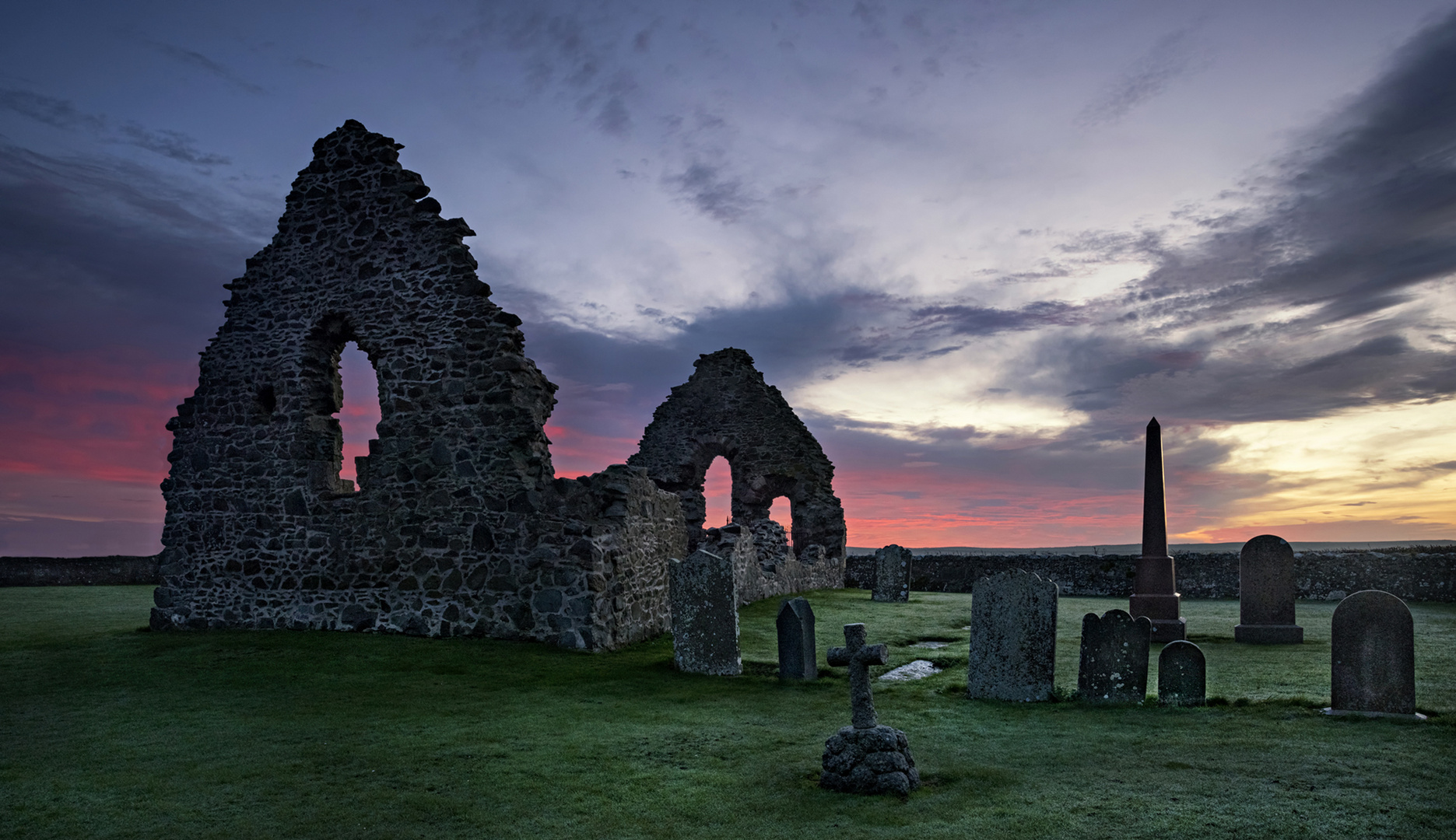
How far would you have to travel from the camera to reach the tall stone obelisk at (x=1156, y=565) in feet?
41.9

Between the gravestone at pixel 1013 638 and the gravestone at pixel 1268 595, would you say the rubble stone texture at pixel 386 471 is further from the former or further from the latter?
the gravestone at pixel 1268 595

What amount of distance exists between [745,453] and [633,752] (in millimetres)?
21299

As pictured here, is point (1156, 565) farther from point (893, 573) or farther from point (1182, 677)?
point (893, 573)

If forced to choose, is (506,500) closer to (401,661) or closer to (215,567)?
(401,661)

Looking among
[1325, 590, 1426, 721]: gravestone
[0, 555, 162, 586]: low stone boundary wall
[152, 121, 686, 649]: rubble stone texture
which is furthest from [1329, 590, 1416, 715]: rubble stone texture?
[0, 555, 162, 586]: low stone boundary wall

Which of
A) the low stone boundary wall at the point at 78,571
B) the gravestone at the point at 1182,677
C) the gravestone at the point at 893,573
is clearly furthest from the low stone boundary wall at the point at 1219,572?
the low stone boundary wall at the point at 78,571

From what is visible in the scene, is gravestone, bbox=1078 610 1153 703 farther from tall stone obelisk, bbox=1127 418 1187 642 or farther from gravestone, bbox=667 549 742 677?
tall stone obelisk, bbox=1127 418 1187 642

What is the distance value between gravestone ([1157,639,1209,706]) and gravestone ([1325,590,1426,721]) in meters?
1.02

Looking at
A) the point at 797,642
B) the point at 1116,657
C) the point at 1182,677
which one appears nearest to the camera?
the point at 1182,677

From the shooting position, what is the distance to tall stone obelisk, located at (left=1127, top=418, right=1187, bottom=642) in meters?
12.8

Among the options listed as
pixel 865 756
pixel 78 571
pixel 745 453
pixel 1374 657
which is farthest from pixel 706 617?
pixel 78 571

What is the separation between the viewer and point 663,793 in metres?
5.49

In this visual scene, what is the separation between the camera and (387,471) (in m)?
12.9

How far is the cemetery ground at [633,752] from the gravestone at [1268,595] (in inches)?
56.6
